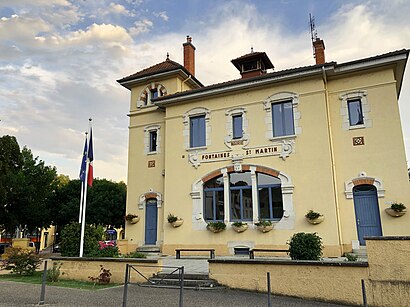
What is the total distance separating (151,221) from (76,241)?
5.43 m

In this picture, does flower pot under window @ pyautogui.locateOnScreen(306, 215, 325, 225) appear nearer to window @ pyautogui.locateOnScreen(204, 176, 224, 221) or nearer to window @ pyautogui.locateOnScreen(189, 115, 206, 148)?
window @ pyautogui.locateOnScreen(204, 176, 224, 221)

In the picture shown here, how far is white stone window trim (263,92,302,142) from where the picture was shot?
15.4 meters

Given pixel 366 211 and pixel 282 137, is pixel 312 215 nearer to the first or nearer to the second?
pixel 366 211

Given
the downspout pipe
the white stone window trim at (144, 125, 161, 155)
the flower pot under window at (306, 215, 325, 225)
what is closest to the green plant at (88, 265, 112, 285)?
the flower pot under window at (306, 215, 325, 225)

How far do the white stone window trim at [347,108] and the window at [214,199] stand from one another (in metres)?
5.91

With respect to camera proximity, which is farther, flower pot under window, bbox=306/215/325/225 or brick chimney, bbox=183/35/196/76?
brick chimney, bbox=183/35/196/76

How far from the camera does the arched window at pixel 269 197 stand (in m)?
15.2

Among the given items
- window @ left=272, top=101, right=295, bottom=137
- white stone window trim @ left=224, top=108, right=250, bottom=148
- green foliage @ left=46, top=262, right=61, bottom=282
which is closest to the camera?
green foliage @ left=46, top=262, right=61, bottom=282

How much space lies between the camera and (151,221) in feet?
59.9

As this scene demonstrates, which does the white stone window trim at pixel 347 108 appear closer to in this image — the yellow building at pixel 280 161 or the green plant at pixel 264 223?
the yellow building at pixel 280 161

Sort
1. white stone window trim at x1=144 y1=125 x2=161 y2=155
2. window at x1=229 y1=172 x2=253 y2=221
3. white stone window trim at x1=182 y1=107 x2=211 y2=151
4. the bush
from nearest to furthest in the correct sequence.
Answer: the bush, window at x1=229 y1=172 x2=253 y2=221, white stone window trim at x1=182 y1=107 x2=211 y2=151, white stone window trim at x1=144 y1=125 x2=161 y2=155

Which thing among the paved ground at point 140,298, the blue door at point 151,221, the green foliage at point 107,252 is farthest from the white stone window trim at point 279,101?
the paved ground at point 140,298

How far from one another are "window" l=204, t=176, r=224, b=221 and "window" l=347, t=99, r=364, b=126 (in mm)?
6194

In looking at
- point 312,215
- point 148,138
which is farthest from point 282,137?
point 148,138
